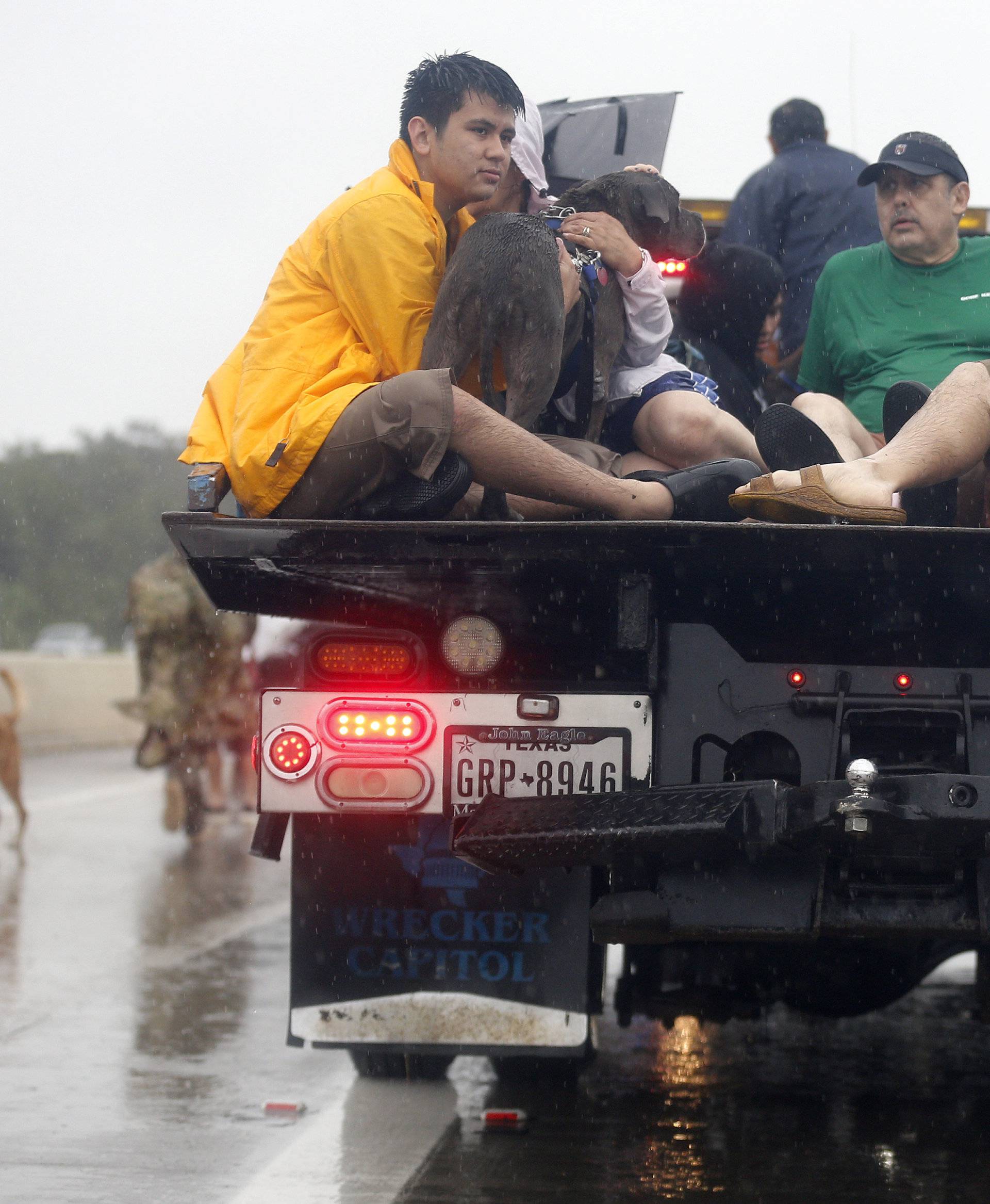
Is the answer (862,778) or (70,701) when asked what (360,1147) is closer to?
(862,778)

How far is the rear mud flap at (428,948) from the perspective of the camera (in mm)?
4367

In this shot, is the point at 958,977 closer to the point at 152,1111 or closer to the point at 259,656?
the point at 152,1111

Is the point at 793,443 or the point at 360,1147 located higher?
the point at 793,443

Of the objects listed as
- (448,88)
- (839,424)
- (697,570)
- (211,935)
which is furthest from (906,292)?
(211,935)

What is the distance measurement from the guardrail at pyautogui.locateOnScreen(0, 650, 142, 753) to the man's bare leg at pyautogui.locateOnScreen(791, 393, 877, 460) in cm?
2082

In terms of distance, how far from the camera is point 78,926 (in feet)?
29.5

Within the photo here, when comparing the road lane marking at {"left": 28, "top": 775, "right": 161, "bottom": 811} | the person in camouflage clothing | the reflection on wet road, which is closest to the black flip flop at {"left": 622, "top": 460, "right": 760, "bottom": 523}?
A: the reflection on wet road

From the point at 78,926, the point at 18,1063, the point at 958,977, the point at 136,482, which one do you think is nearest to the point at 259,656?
the point at 78,926

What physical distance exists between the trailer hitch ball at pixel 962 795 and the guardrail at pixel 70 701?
22.2 metres

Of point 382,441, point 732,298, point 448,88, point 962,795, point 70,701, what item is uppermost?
point 448,88

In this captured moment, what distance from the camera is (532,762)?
4.18 metres

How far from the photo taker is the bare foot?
405 cm

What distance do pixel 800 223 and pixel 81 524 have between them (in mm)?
97454

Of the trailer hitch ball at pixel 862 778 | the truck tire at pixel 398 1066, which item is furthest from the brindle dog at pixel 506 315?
the truck tire at pixel 398 1066
